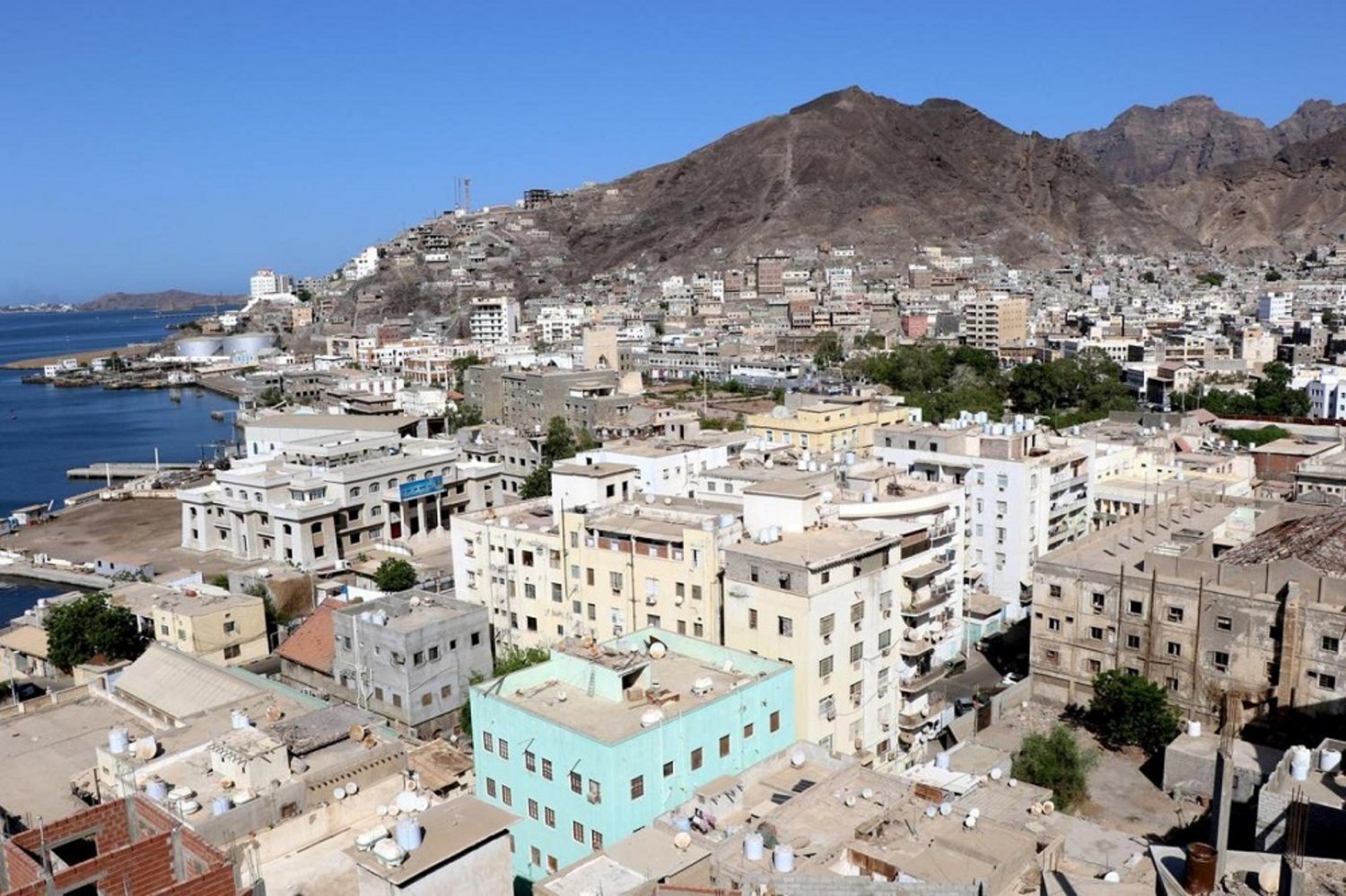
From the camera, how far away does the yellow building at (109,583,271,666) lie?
2667cm

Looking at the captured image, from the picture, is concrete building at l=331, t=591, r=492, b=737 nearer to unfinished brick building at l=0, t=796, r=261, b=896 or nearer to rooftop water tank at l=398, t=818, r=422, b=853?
unfinished brick building at l=0, t=796, r=261, b=896

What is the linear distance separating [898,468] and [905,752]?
36.6 feet

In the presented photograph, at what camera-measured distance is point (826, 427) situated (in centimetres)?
3881

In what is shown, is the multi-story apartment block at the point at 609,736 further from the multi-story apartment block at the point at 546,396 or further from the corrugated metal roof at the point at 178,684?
the multi-story apartment block at the point at 546,396

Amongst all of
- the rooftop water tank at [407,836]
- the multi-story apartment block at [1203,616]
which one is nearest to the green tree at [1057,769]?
the multi-story apartment block at [1203,616]

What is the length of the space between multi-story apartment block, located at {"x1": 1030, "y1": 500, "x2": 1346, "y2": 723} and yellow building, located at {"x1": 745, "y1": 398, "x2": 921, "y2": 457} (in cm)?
1403

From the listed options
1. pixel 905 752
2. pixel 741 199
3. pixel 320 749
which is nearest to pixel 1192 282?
pixel 741 199

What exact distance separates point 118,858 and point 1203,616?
64.7 feet

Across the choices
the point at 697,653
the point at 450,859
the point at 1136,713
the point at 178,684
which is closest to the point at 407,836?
the point at 450,859

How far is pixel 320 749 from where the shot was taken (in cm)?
1418

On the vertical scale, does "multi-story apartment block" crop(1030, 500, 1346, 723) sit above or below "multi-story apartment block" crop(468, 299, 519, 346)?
below

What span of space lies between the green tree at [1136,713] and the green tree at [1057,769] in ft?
5.55

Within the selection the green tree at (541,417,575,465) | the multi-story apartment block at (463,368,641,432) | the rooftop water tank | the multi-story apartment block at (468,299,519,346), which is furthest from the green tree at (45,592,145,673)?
the multi-story apartment block at (468,299,519,346)

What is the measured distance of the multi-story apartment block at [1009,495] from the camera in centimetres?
2983
